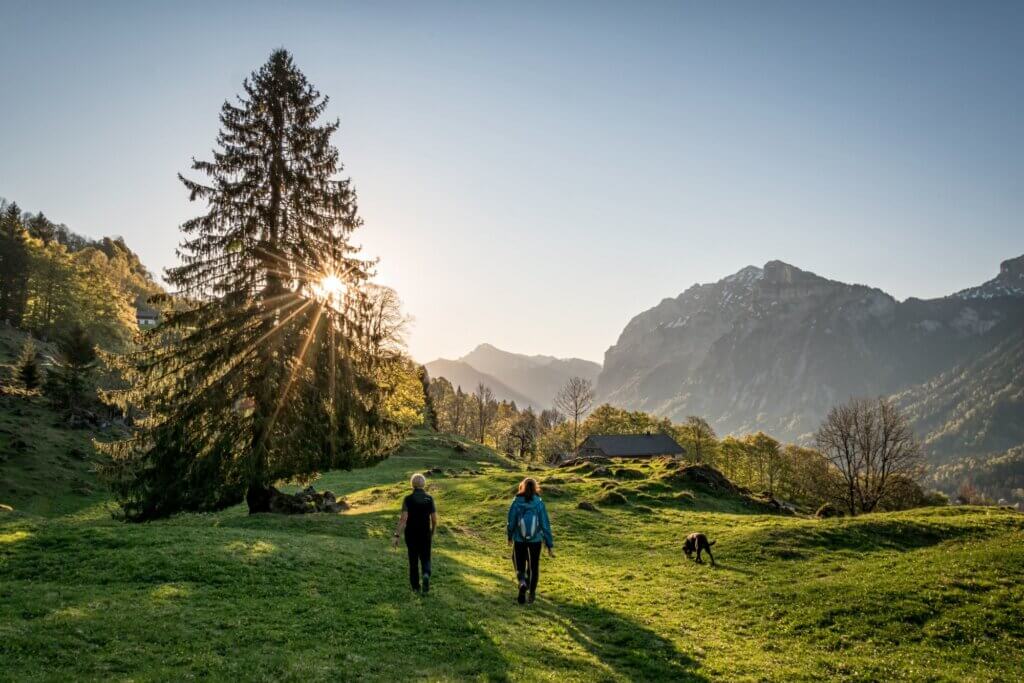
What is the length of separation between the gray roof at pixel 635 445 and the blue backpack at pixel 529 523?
84.0 meters

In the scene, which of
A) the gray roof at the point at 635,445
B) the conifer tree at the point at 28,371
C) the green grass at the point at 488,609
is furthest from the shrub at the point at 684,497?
the conifer tree at the point at 28,371

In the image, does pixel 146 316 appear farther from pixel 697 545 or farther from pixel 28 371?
pixel 697 545

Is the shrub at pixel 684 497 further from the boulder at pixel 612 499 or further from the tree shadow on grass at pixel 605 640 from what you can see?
the tree shadow on grass at pixel 605 640

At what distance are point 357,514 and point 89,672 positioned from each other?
23.1 m

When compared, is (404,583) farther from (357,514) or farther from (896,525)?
(896,525)

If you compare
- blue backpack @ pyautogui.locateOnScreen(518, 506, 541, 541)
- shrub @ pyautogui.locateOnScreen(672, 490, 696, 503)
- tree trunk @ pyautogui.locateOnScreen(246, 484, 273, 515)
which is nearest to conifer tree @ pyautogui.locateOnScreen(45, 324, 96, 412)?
tree trunk @ pyautogui.locateOnScreen(246, 484, 273, 515)

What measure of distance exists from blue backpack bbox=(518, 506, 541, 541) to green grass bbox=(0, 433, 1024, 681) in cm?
217

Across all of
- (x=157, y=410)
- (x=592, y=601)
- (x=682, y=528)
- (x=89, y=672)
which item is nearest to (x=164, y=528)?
(x=157, y=410)

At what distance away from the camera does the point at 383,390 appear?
89.4 ft

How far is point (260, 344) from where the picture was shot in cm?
2373

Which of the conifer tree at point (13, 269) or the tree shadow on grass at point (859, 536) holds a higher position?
the conifer tree at point (13, 269)

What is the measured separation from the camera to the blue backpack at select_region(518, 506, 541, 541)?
13938mm

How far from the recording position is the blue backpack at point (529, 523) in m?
13.9

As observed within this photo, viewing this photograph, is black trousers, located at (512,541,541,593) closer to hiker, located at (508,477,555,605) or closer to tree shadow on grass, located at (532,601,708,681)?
hiker, located at (508,477,555,605)
